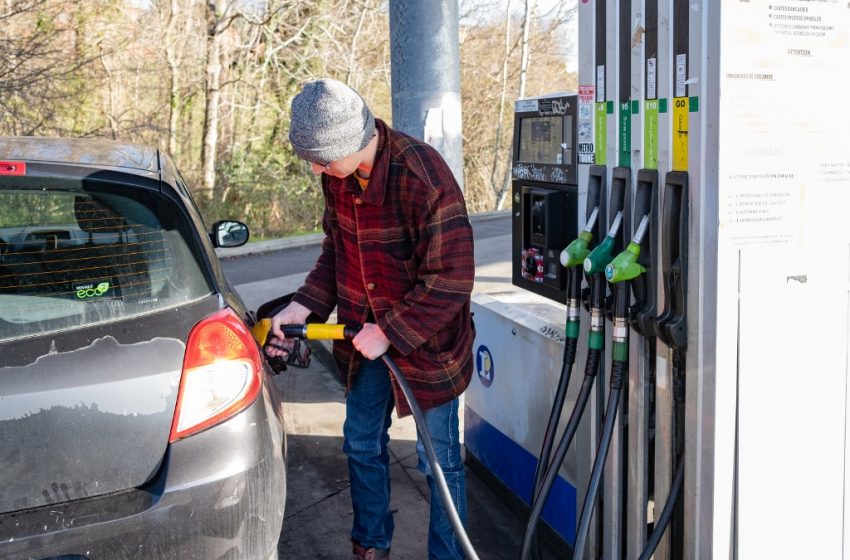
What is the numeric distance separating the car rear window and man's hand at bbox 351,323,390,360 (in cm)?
53

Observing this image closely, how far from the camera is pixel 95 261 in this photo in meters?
2.61

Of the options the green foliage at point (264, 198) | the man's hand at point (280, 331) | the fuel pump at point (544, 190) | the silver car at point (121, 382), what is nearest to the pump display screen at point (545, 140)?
the fuel pump at point (544, 190)

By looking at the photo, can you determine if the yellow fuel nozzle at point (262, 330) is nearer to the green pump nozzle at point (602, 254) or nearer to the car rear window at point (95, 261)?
the car rear window at point (95, 261)

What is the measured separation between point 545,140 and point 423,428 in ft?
4.28

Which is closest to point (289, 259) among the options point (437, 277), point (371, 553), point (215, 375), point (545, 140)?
point (545, 140)

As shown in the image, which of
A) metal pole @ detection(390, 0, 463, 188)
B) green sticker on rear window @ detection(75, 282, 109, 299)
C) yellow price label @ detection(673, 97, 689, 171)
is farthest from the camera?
metal pole @ detection(390, 0, 463, 188)

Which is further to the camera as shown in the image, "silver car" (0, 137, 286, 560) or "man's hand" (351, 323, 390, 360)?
"man's hand" (351, 323, 390, 360)

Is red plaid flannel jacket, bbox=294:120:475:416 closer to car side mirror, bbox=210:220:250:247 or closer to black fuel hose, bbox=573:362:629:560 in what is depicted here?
black fuel hose, bbox=573:362:629:560

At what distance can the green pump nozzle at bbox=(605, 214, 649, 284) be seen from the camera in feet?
8.32

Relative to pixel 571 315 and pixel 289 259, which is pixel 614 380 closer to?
pixel 571 315

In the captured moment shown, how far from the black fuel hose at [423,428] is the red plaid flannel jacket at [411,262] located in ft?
0.24

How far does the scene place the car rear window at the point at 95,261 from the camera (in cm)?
249

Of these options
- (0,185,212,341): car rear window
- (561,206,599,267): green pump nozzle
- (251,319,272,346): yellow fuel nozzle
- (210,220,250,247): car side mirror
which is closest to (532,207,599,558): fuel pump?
(561,206,599,267): green pump nozzle

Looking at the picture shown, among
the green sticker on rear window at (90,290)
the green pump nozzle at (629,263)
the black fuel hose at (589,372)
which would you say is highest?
the green pump nozzle at (629,263)
